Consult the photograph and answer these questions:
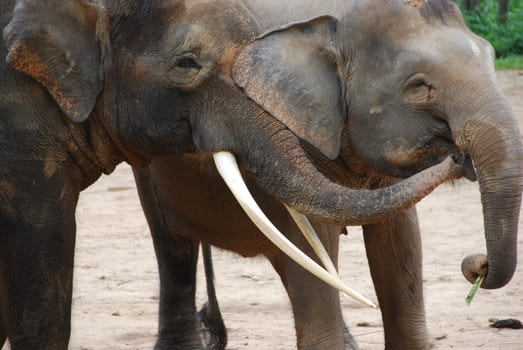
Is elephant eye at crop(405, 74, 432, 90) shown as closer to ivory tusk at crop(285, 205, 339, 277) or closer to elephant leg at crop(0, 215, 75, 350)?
ivory tusk at crop(285, 205, 339, 277)

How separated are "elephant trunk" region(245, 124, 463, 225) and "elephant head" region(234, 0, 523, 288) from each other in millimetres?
156

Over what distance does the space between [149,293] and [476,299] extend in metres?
1.63

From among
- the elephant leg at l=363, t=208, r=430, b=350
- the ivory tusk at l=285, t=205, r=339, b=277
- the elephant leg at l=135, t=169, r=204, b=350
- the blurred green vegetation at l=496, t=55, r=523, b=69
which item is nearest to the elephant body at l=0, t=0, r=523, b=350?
the ivory tusk at l=285, t=205, r=339, b=277

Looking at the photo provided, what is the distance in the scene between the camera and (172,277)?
6.53 meters

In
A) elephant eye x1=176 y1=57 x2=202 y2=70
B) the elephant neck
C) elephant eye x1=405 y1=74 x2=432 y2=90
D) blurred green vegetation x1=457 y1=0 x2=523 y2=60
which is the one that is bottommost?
the elephant neck

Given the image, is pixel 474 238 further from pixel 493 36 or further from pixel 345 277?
pixel 493 36

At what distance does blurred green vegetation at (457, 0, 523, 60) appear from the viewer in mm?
14547

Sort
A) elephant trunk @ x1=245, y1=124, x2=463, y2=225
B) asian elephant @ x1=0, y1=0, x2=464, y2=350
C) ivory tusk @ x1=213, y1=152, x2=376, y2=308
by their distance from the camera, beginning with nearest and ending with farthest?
Answer: 1. elephant trunk @ x1=245, y1=124, x2=463, y2=225
2. ivory tusk @ x1=213, y1=152, x2=376, y2=308
3. asian elephant @ x1=0, y1=0, x2=464, y2=350

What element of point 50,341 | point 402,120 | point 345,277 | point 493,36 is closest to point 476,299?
point 345,277

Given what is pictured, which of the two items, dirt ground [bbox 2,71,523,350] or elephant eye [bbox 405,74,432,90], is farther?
dirt ground [bbox 2,71,523,350]

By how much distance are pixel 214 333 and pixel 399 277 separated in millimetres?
1143

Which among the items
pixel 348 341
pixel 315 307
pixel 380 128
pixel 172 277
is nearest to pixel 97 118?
pixel 380 128

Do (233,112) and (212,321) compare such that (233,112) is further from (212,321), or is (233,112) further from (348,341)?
(212,321)

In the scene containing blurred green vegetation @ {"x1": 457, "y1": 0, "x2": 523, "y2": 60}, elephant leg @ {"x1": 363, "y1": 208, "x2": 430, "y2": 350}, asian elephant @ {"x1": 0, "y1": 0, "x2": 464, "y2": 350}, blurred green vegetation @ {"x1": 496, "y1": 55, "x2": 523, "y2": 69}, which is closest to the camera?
asian elephant @ {"x1": 0, "y1": 0, "x2": 464, "y2": 350}
